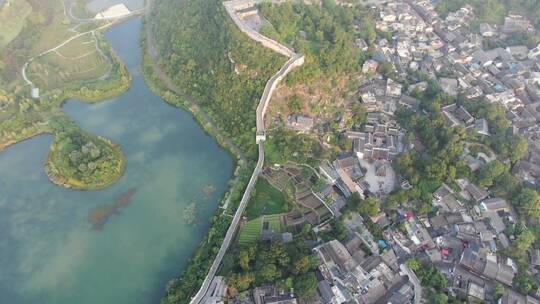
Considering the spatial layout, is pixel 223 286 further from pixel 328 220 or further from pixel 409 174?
pixel 409 174

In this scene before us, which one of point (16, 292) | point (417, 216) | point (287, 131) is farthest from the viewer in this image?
point (287, 131)

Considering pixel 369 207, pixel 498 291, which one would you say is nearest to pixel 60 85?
pixel 369 207

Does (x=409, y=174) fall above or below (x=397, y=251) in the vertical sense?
above

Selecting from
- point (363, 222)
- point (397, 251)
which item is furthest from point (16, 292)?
point (397, 251)

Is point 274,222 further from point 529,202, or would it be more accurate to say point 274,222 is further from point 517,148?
point 517,148

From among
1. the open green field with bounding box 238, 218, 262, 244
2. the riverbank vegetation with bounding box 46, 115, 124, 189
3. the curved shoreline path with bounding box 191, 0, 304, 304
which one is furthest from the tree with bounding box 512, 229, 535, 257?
the riverbank vegetation with bounding box 46, 115, 124, 189

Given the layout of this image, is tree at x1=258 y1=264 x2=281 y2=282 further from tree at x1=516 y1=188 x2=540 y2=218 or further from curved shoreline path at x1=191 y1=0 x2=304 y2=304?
tree at x1=516 y1=188 x2=540 y2=218

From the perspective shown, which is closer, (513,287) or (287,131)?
(513,287)

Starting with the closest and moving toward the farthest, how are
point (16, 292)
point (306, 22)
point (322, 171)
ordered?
point (16, 292)
point (322, 171)
point (306, 22)

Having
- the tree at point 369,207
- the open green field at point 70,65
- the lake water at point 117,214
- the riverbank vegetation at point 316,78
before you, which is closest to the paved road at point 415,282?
the tree at point 369,207
